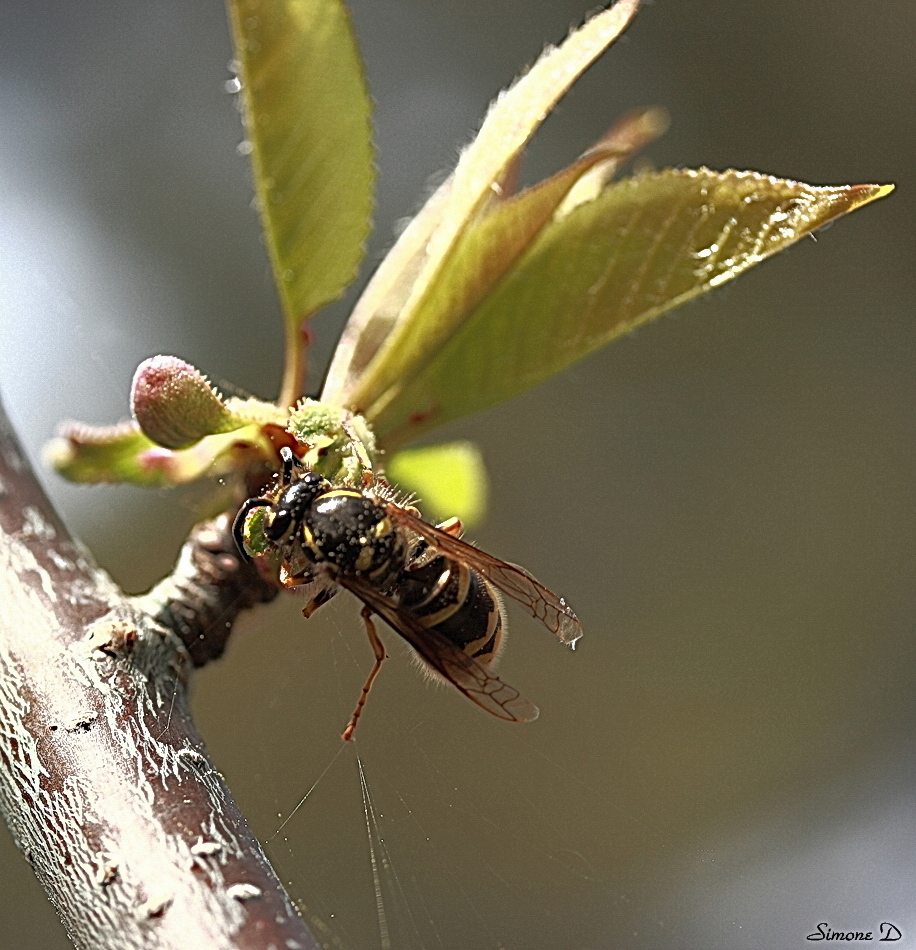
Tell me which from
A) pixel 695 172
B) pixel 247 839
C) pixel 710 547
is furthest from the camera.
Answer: pixel 710 547

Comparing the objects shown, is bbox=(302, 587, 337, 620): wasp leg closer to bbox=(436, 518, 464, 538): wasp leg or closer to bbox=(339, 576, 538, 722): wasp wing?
bbox=(339, 576, 538, 722): wasp wing

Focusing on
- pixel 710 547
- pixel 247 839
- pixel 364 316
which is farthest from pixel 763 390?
pixel 247 839

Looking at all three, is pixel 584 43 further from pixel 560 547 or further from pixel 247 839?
pixel 560 547

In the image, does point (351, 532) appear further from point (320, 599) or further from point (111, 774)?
point (111, 774)

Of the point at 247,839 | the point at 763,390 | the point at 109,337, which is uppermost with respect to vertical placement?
the point at 763,390

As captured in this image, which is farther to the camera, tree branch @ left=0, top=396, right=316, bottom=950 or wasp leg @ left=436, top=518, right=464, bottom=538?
wasp leg @ left=436, top=518, right=464, bottom=538

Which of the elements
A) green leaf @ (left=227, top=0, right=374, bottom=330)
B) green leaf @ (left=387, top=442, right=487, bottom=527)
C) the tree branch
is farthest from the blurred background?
the tree branch

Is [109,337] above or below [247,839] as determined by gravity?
above
